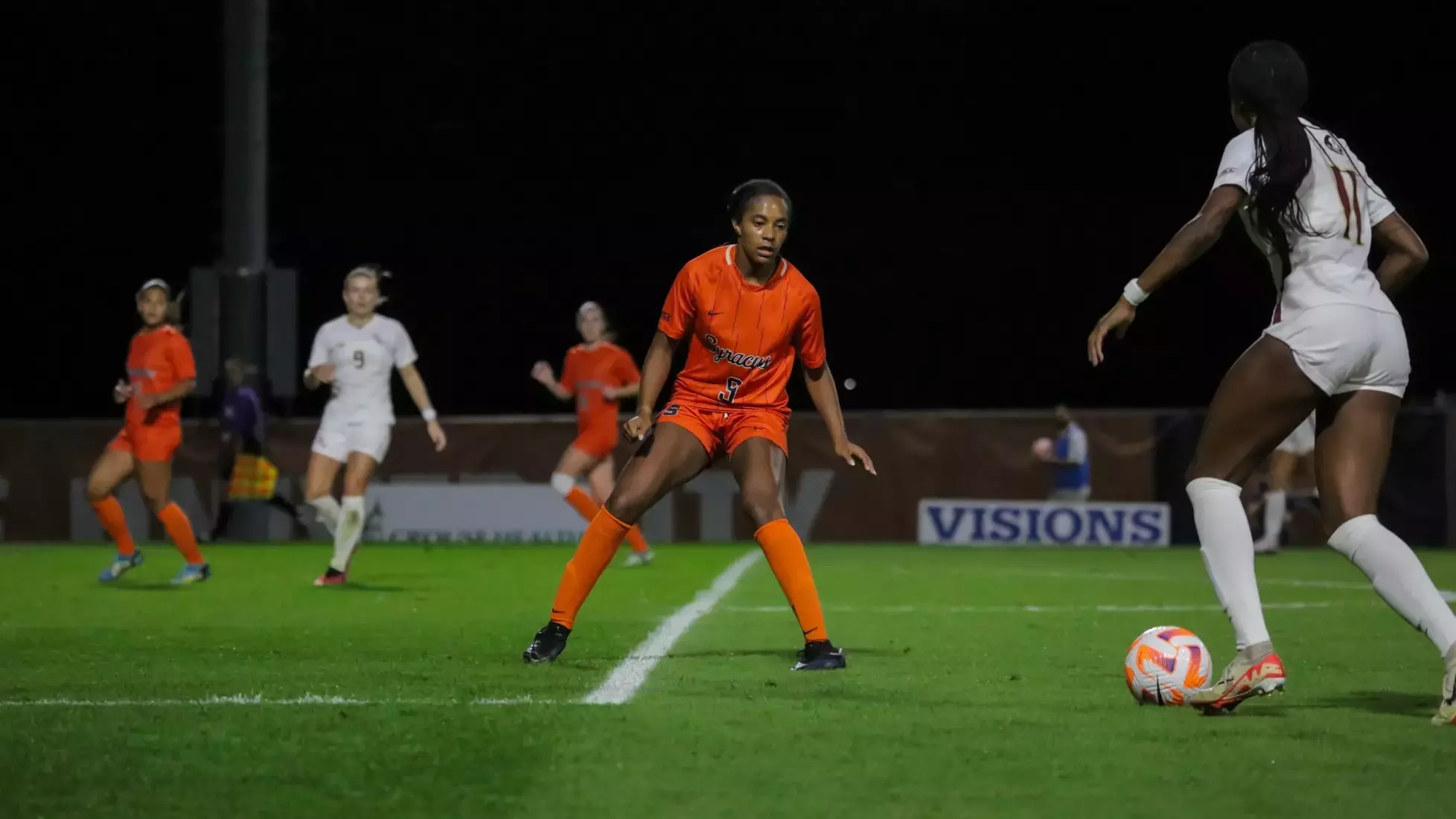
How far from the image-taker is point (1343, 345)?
6.00 metres

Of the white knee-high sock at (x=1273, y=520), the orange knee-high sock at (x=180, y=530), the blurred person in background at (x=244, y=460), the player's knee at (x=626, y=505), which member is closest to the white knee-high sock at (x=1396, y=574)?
the player's knee at (x=626, y=505)

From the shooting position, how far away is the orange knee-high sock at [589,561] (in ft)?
25.6

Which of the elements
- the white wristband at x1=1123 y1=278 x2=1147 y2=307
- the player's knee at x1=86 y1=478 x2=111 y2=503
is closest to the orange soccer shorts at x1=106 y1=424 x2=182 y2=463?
the player's knee at x1=86 y1=478 x2=111 y2=503

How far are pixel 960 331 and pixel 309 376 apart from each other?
28.3 meters

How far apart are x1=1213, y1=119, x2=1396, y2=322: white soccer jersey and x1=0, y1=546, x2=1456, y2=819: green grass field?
1.44 m

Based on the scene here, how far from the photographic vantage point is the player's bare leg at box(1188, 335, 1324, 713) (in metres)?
6.05

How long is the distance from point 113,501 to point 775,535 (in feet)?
25.8

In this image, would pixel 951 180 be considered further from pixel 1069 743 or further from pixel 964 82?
pixel 1069 743

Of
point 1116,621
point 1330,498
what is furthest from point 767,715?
point 1116,621

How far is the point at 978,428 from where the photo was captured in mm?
22938

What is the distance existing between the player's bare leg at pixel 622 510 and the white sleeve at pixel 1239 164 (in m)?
2.68

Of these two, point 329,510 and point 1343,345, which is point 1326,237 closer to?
point 1343,345

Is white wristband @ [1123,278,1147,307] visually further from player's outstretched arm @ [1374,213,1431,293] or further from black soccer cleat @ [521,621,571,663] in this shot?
black soccer cleat @ [521,621,571,663]

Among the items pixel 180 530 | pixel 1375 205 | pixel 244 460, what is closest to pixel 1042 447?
pixel 244 460
